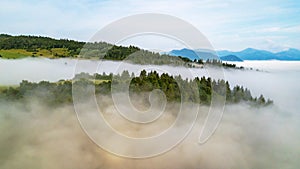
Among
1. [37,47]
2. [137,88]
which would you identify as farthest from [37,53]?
[137,88]

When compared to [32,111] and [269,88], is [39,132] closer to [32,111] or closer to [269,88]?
[32,111]

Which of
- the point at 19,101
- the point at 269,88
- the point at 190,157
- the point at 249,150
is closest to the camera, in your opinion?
the point at 19,101

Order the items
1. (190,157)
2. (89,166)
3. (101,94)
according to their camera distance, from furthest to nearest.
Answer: (190,157)
(89,166)
(101,94)

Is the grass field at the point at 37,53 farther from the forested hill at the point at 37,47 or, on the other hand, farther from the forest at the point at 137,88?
the forest at the point at 137,88

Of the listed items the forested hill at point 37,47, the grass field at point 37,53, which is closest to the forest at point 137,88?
the grass field at point 37,53

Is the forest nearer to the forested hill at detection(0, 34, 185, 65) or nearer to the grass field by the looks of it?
the grass field

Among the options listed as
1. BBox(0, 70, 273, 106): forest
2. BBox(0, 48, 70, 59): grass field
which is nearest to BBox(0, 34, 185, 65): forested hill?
BBox(0, 48, 70, 59): grass field

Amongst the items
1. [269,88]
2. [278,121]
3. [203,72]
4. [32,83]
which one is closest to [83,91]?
[203,72]

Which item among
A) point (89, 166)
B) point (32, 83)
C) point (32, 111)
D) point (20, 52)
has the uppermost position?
point (20, 52)

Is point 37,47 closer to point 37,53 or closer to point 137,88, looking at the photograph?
point 37,53
